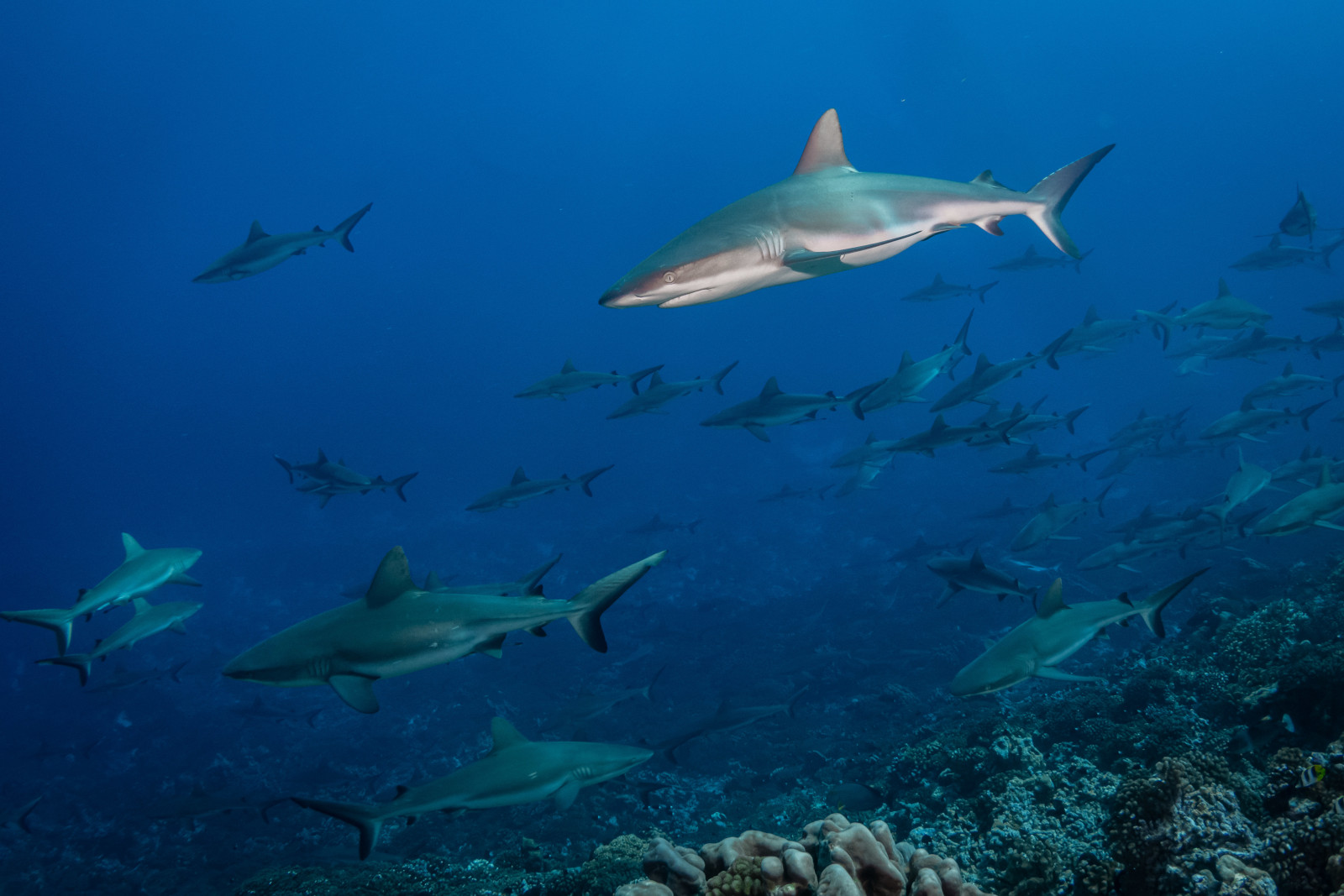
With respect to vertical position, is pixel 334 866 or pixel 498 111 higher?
pixel 498 111

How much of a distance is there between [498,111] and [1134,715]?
17946cm

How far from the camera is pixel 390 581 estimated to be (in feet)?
13.1

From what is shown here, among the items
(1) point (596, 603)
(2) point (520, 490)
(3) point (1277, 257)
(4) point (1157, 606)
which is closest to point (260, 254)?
(2) point (520, 490)

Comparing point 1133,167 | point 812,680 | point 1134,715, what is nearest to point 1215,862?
point 1134,715

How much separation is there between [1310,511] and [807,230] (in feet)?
A: 28.7

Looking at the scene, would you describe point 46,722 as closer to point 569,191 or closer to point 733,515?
point 733,515

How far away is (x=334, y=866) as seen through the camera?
7770 mm

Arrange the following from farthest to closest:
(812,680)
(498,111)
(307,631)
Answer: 1. (498,111)
2. (812,680)
3. (307,631)

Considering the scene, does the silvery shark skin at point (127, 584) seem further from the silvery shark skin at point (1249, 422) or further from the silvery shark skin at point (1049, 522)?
the silvery shark skin at point (1249, 422)

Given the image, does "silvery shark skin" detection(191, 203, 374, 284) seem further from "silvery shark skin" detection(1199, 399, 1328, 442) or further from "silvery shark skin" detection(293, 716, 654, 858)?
"silvery shark skin" detection(1199, 399, 1328, 442)

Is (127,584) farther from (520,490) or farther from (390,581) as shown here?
(520,490)

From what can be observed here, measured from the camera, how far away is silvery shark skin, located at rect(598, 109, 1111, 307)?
2576 millimetres

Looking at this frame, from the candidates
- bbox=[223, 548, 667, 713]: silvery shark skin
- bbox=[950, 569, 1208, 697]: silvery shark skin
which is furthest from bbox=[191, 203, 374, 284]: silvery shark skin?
bbox=[950, 569, 1208, 697]: silvery shark skin

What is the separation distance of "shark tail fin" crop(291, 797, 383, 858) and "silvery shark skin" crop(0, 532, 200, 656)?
15.9ft
